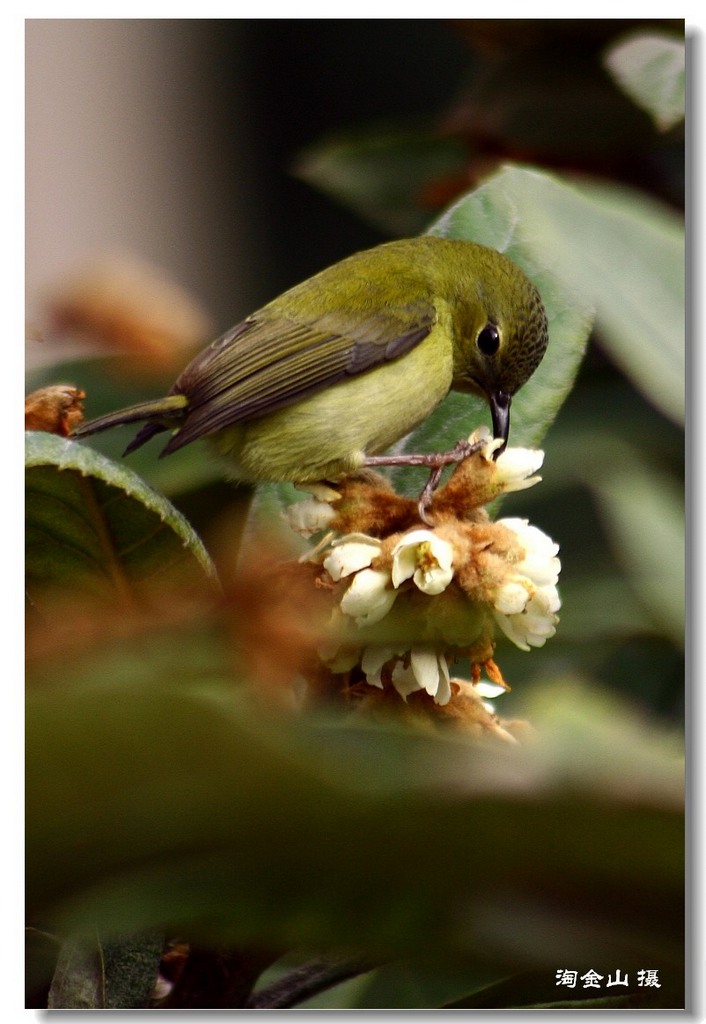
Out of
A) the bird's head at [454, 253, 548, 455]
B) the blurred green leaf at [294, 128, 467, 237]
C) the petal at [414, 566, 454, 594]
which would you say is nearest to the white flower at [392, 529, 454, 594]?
the petal at [414, 566, 454, 594]

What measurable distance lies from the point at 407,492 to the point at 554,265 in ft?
0.94

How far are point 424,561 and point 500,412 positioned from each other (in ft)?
1.26

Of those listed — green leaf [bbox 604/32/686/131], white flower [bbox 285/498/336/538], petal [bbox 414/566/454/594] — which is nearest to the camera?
petal [bbox 414/566/454/594]

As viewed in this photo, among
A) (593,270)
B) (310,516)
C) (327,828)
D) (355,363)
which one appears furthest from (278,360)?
(327,828)

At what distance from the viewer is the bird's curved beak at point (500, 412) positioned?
1.00 metres

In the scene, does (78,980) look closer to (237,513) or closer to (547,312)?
(237,513)

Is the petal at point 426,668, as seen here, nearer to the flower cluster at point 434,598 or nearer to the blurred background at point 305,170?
the flower cluster at point 434,598

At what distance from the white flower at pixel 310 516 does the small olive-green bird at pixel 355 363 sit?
17 cm

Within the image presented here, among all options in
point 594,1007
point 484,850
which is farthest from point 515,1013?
point 484,850

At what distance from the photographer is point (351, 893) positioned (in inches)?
10.0

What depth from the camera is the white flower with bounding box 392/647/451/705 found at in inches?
26.9

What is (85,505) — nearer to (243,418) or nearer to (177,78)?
(243,418)

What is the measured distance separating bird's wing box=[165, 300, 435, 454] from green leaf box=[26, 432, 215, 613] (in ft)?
0.94

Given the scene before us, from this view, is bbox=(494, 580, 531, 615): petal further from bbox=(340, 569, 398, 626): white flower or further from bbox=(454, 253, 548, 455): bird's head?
bbox=(454, 253, 548, 455): bird's head
